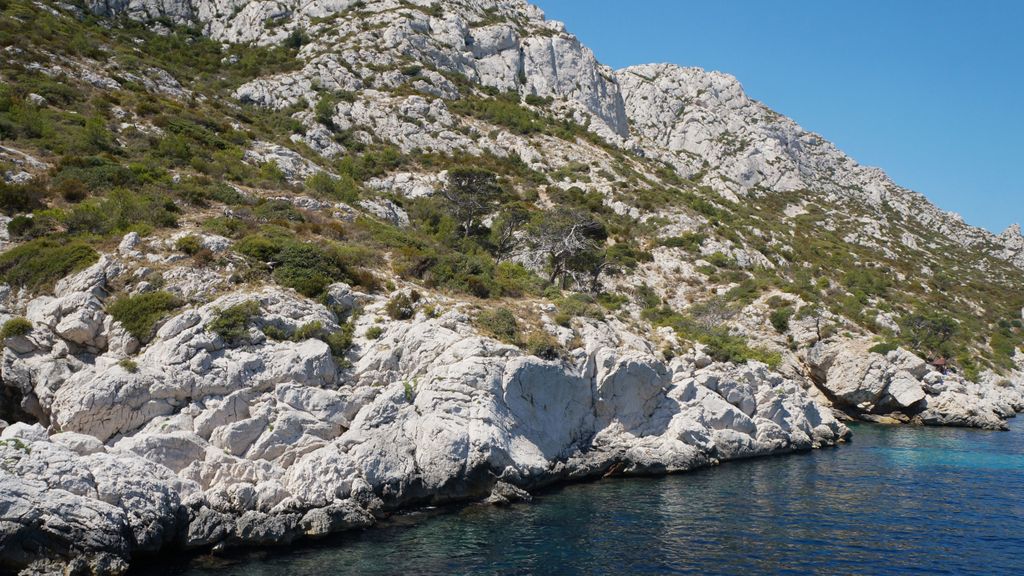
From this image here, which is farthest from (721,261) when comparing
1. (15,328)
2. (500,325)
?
(15,328)

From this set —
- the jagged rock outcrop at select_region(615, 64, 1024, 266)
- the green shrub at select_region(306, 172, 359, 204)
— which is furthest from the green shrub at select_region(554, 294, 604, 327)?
the jagged rock outcrop at select_region(615, 64, 1024, 266)

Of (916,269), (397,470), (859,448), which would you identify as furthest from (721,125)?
(397,470)

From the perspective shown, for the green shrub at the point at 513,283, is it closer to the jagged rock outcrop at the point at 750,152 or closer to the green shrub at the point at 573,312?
the green shrub at the point at 573,312

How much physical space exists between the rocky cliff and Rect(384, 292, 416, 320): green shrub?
0.51 feet

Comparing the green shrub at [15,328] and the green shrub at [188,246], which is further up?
the green shrub at [188,246]

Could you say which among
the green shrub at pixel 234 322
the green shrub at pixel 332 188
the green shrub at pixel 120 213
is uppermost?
the green shrub at pixel 332 188

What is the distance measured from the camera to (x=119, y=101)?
4678 cm

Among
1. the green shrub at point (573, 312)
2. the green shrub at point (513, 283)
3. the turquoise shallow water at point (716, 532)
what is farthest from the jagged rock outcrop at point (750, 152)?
the turquoise shallow water at point (716, 532)

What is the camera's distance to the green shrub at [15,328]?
19.8 m

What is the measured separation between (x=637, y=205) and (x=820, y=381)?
3282 centimetres

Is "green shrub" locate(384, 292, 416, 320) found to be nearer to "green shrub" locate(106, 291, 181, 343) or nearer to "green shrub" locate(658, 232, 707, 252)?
"green shrub" locate(106, 291, 181, 343)

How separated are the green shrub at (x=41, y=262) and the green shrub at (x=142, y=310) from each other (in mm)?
2796

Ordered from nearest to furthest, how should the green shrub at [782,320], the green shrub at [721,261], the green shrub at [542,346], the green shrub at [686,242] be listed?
1. the green shrub at [542,346]
2. the green shrub at [782,320]
3. the green shrub at [721,261]
4. the green shrub at [686,242]

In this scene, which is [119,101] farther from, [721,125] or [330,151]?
[721,125]
